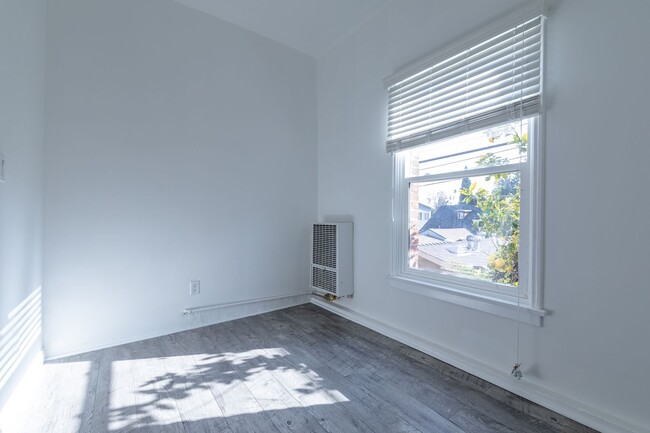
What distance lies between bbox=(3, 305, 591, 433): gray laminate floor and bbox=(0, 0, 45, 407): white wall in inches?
13.4

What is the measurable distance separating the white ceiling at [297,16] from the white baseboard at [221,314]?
2.79 m

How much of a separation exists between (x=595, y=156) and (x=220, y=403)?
7.86 feet

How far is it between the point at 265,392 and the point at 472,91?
7.71ft

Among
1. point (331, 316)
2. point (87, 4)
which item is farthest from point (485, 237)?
point (87, 4)

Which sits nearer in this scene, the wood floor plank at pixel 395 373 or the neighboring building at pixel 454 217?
the wood floor plank at pixel 395 373

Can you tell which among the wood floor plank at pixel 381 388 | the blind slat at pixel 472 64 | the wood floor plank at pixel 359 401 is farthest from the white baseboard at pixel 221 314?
the blind slat at pixel 472 64

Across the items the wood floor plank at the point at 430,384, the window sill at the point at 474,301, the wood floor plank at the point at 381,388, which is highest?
the window sill at the point at 474,301

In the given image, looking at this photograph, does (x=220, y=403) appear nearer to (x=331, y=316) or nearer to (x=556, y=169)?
(x=331, y=316)

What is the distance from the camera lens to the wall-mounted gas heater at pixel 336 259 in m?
2.99

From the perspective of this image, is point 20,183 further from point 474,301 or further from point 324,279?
point 474,301

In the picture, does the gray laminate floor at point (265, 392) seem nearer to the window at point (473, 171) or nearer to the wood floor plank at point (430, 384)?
the wood floor plank at point (430, 384)

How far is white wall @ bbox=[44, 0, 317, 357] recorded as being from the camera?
225cm

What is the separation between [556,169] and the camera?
5.46ft

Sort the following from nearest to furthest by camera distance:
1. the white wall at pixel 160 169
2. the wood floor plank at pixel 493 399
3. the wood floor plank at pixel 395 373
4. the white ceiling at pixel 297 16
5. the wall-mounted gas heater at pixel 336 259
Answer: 1. the wood floor plank at pixel 493 399
2. the wood floor plank at pixel 395 373
3. the white wall at pixel 160 169
4. the white ceiling at pixel 297 16
5. the wall-mounted gas heater at pixel 336 259
